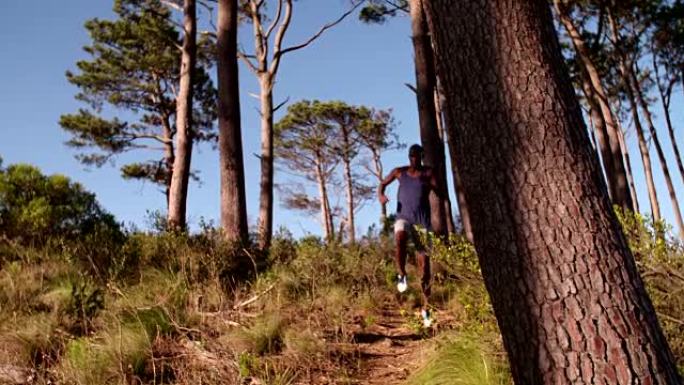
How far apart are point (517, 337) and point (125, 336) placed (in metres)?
2.68

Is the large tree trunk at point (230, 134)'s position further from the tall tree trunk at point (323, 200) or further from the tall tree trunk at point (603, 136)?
the tall tree trunk at point (323, 200)

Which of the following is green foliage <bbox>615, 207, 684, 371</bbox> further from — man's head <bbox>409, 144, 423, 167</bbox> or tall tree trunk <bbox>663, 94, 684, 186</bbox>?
tall tree trunk <bbox>663, 94, 684, 186</bbox>

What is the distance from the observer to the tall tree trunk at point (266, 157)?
11453mm

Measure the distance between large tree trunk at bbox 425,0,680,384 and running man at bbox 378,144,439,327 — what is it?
3.67m

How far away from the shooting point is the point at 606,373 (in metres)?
1.87

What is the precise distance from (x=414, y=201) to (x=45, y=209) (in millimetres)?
4554

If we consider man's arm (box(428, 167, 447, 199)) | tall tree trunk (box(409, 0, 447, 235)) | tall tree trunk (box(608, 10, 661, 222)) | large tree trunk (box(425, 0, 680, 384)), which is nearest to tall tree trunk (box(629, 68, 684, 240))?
tall tree trunk (box(608, 10, 661, 222))

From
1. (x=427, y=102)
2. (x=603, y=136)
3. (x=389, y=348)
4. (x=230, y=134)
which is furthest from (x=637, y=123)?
(x=389, y=348)

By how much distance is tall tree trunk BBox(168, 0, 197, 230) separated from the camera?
9.46 metres

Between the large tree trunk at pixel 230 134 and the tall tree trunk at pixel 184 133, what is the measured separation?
0.97 metres

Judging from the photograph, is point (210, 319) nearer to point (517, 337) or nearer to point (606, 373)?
point (517, 337)

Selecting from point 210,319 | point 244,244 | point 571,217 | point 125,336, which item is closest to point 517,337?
point 571,217

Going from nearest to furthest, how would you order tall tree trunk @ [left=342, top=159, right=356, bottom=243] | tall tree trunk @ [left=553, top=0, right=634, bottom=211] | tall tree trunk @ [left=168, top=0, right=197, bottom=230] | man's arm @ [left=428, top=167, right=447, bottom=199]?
man's arm @ [left=428, top=167, right=447, bottom=199] → tall tree trunk @ [left=168, top=0, right=197, bottom=230] → tall tree trunk @ [left=553, top=0, right=634, bottom=211] → tall tree trunk @ [left=342, top=159, right=356, bottom=243]

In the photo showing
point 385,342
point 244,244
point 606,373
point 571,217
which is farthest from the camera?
point 244,244
